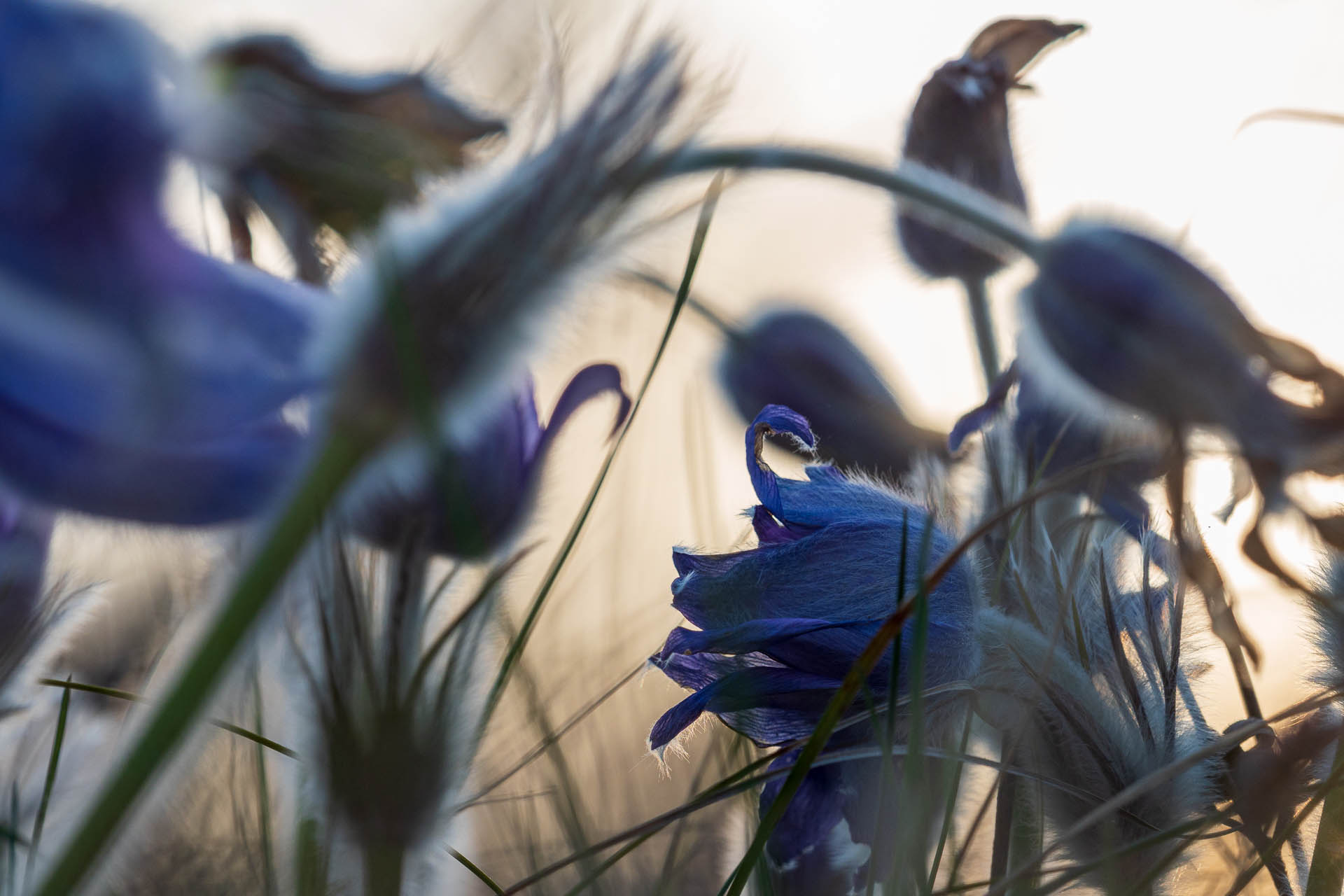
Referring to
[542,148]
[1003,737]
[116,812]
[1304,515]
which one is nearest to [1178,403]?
[1304,515]

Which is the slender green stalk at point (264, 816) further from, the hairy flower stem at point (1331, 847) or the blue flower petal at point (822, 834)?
the hairy flower stem at point (1331, 847)

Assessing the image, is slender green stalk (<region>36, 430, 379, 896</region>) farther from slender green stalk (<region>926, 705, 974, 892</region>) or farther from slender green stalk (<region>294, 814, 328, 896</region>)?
slender green stalk (<region>926, 705, 974, 892</region>)

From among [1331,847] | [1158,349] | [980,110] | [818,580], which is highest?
[980,110]

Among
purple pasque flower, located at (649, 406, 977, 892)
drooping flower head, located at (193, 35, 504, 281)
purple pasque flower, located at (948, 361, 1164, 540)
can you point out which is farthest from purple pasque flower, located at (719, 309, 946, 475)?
drooping flower head, located at (193, 35, 504, 281)

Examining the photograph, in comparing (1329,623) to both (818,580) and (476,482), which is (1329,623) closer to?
(818,580)

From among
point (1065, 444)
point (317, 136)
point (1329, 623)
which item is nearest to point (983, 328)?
point (1065, 444)

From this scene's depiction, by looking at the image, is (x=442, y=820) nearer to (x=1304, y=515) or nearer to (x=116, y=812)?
(x=116, y=812)
